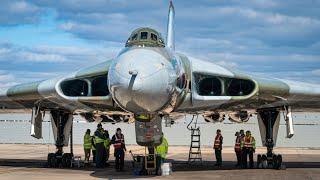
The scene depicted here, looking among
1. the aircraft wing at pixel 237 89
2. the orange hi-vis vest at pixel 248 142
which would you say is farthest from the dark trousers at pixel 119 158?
the orange hi-vis vest at pixel 248 142

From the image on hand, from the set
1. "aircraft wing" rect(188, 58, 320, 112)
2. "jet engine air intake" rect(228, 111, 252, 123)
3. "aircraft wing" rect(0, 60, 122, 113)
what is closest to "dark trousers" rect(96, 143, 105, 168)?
"aircraft wing" rect(0, 60, 122, 113)

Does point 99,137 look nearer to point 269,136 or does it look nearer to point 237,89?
point 237,89

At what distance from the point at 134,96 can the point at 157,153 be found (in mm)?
4188

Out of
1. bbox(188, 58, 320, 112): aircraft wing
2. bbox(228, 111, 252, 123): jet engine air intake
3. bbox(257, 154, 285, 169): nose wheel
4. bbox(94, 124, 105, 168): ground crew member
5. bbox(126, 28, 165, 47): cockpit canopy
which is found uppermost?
bbox(126, 28, 165, 47): cockpit canopy

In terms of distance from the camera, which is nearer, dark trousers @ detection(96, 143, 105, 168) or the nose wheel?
the nose wheel

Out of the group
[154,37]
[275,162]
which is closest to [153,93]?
[154,37]

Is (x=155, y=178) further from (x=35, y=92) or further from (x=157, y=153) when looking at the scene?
(x=35, y=92)

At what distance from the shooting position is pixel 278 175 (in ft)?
50.5

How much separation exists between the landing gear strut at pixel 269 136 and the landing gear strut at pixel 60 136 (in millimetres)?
6953

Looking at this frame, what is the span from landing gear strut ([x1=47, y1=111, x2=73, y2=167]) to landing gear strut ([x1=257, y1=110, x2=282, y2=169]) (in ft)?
22.8

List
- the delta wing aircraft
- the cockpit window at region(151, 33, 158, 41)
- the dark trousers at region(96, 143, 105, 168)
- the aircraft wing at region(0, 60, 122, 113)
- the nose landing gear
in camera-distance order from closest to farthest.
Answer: the delta wing aircraft
the cockpit window at region(151, 33, 158, 41)
the aircraft wing at region(0, 60, 122, 113)
the nose landing gear
the dark trousers at region(96, 143, 105, 168)

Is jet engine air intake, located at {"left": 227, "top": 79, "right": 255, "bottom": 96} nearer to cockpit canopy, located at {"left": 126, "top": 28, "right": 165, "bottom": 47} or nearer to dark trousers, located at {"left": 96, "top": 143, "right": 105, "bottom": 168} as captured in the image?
cockpit canopy, located at {"left": 126, "top": 28, "right": 165, "bottom": 47}

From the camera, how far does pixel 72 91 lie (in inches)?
A: 652

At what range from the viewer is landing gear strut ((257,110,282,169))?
18316mm
